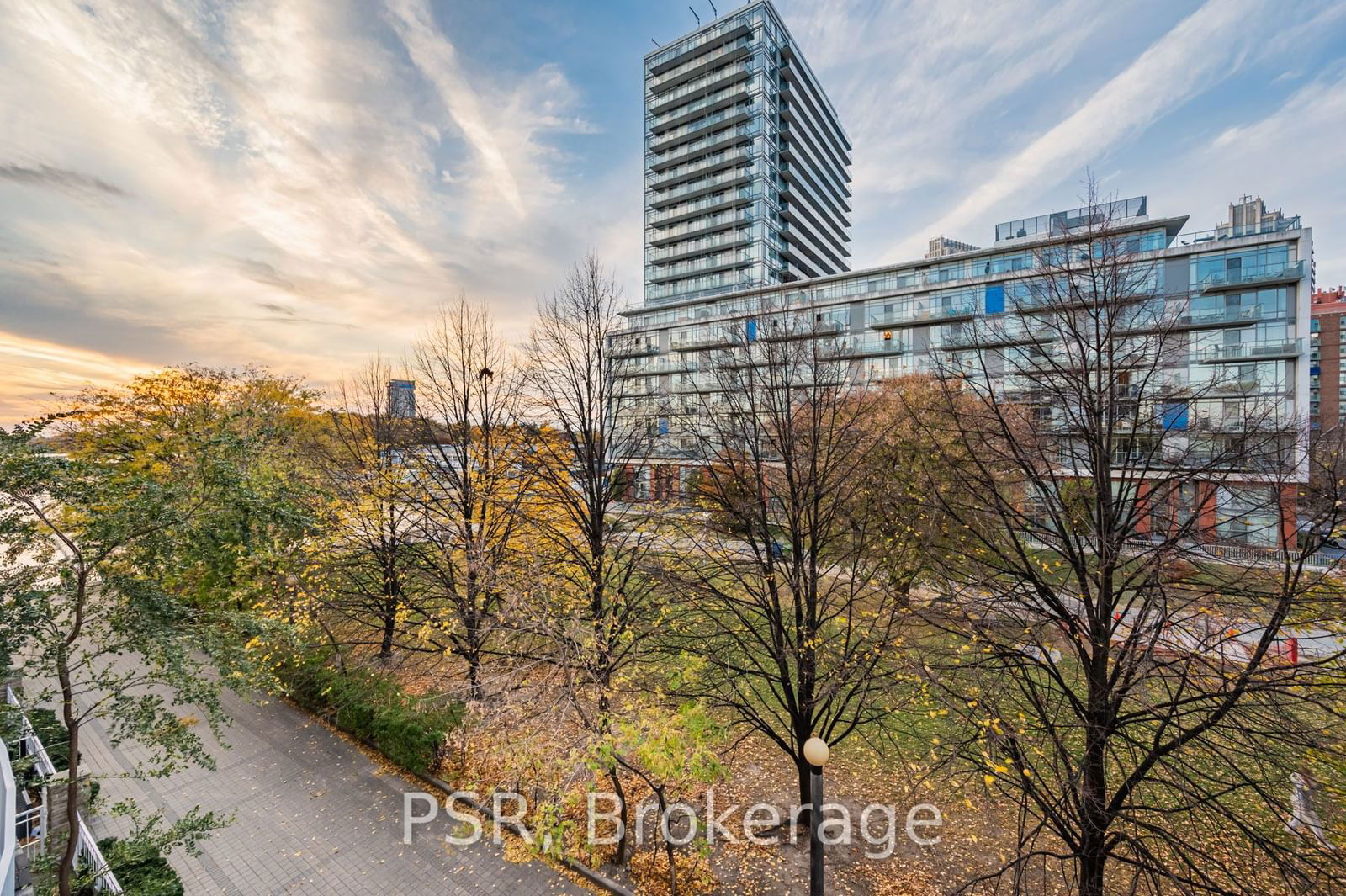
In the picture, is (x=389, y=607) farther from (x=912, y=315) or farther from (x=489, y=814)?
(x=912, y=315)

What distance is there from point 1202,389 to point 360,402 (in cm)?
2172

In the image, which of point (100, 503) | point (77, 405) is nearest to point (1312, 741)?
point (100, 503)

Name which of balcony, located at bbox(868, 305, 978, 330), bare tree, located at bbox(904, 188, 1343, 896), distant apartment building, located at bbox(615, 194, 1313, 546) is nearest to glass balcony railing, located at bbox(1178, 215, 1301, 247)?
distant apartment building, located at bbox(615, 194, 1313, 546)

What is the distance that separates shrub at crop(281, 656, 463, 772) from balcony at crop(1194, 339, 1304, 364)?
40.6 meters

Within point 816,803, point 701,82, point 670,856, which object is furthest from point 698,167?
point 670,856

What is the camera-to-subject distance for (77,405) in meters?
20.4

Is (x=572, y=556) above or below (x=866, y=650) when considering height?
above

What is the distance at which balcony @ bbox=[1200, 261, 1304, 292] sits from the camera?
2934cm

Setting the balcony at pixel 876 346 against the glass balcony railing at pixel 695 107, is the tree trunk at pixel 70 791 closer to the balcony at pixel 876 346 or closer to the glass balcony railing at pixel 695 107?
the balcony at pixel 876 346

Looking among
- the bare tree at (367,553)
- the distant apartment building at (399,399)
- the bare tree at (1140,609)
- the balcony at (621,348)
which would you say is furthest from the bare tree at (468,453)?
the bare tree at (1140,609)

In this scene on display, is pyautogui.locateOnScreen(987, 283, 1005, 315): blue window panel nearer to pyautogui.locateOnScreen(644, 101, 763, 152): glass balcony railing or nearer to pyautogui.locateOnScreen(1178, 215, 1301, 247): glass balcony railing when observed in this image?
pyautogui.locateOnScreen(1178, 215, 1301, 247): glass balcony railing

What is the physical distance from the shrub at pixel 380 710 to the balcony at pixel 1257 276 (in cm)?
4227

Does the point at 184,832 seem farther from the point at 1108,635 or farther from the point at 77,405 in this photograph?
the point at 77,405

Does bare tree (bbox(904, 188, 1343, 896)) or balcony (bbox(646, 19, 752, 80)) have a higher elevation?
balcony (bbox(646, 19, 752, 80))
